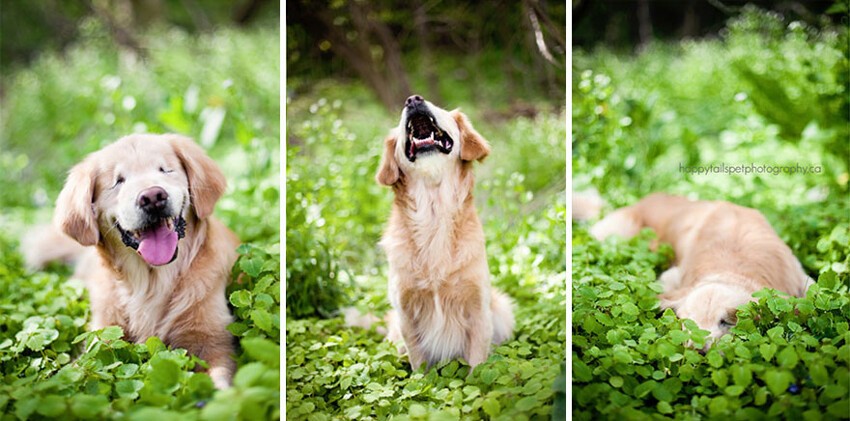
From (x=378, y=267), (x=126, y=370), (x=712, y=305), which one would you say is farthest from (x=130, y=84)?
(x=712, y=305)

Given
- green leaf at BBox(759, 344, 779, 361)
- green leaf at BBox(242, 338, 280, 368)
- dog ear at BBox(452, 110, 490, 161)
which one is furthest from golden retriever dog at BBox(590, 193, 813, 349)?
green leaf at BBox(242, 338, 280, 368)

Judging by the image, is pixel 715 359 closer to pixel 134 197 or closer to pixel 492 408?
pixel 492 408

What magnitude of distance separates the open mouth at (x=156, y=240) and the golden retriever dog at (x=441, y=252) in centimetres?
76

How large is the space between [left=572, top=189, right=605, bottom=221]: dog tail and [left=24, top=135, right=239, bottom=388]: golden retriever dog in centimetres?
184

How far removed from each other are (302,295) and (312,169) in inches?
24.2

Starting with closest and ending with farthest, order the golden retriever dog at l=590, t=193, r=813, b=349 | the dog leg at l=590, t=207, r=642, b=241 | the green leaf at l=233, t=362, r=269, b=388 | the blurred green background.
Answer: the green leaf at l=233, t=362, r=269, b=388
the golden retriever dog at l=590, t=193, r=813, b=349
the blurred green background
the dog leg at l=590, t=207, r=642, b=241

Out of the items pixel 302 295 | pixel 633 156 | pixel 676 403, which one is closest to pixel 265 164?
pixel 302 295

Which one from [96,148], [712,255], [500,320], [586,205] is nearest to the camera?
[500,320]

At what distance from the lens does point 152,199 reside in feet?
7.68

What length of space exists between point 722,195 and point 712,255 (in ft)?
3.18

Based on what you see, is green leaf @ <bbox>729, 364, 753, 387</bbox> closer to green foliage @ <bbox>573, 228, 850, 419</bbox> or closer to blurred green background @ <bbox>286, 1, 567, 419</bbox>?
green foliage @ <bbox>573, 228, 850, 419</bbox>

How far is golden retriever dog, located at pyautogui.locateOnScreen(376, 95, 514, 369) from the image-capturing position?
2.60 meters

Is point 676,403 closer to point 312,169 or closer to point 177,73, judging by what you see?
point 312,169

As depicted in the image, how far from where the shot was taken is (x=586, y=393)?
229 centimetres
